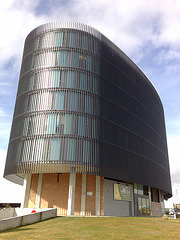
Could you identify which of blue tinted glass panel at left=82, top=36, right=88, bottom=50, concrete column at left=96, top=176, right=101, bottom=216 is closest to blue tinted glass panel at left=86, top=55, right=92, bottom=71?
blue tinted glass panel at left=82, top=36, right=88, bottom=50

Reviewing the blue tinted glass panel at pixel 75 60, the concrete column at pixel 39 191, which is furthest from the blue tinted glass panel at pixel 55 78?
the concrete column at pixel 39 191

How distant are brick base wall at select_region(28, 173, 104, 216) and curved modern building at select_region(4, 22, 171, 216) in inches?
5.0

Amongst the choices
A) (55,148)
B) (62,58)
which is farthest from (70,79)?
(55,148)

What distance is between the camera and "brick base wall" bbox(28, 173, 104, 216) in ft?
105

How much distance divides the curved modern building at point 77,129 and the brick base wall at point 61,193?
0.13 metres

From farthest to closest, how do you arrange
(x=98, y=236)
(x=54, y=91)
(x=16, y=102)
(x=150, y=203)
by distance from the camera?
1. (x=150, y=203)
2. (x=16, y=102)
3. (x=54, y=91)
4. (x=98, y=236)

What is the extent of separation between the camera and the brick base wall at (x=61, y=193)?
1264 inches

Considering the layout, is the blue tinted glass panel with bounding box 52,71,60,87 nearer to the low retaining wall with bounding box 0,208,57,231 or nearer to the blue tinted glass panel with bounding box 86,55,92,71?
the blue tinted glass panel with bounding box 86,55,92,71

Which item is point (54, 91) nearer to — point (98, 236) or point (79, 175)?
point (79, 175)

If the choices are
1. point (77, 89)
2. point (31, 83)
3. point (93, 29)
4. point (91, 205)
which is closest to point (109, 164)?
point (91, 205)

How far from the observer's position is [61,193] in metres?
32.9

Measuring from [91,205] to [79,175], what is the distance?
426 centimetres

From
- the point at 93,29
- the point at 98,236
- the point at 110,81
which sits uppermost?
the point at 93,29

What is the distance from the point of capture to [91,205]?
32.2m
